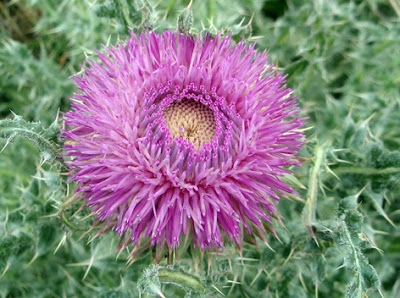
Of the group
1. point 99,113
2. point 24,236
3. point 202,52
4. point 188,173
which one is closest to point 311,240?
point 188,173

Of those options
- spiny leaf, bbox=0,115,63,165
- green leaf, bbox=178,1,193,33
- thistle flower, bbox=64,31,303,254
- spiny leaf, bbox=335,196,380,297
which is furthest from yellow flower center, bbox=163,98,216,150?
spiny leaf, bbox=335,196,380,297

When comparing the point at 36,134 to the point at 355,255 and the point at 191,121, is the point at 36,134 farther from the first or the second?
the point at 355,255

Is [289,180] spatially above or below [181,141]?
below

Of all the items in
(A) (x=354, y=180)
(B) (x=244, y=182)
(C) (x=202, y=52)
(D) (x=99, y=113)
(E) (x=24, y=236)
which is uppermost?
(C) (x=202, y=52)

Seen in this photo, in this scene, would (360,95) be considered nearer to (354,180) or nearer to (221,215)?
(354,180)

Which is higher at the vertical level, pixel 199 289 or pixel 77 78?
pixel 77 78

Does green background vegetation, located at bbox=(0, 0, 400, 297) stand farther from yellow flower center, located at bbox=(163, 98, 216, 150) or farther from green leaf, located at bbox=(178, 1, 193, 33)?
yellow flower center, located at bbox=(163, 98, 216, 150)

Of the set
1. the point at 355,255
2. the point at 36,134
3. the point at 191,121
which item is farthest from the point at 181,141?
the point at 355,255
